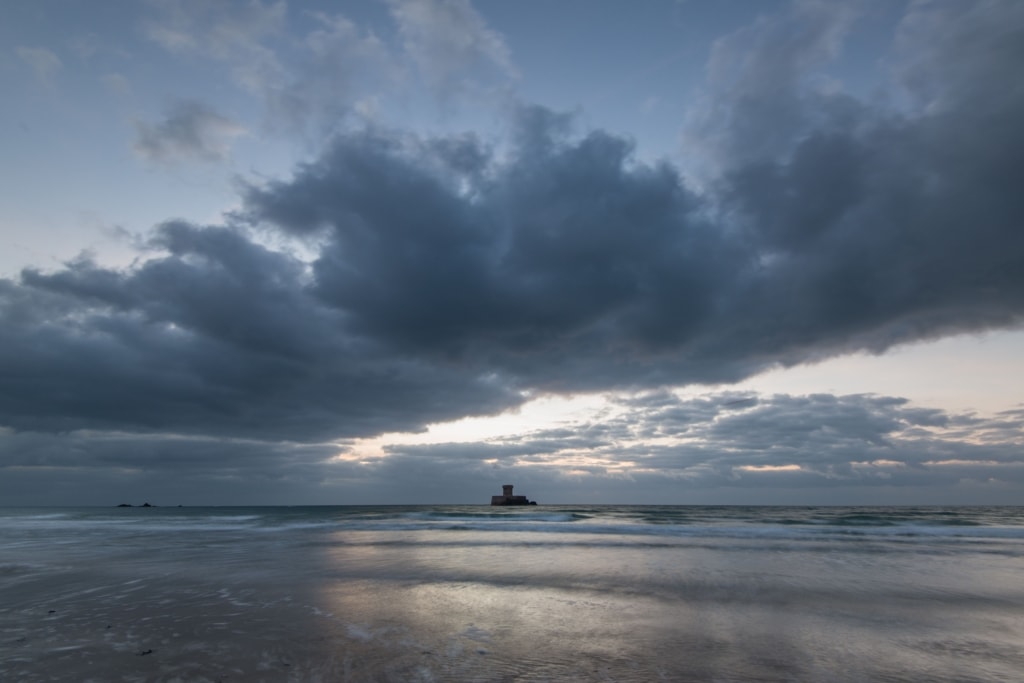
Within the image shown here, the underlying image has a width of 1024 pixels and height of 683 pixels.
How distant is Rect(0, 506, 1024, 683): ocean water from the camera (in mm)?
7328

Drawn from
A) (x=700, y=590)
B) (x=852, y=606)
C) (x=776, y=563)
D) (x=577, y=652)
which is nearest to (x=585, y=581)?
(x=700, y=590)

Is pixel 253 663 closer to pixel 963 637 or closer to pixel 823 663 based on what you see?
pixel 823 663

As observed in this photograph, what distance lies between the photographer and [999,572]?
714 inches

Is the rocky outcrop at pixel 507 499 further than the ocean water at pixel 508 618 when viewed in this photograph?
Yes

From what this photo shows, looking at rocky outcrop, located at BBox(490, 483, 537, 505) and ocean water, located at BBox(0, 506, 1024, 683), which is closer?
ocean water, located at BBox(0, 506, 1024, 683)

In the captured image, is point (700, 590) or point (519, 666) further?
point (700, 590)

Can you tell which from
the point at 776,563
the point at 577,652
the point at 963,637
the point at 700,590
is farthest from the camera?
the point at 776,563

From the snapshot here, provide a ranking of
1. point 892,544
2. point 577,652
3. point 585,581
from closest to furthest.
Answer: point 577,652, point 585,581, point 892,544

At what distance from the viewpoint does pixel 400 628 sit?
31.0ft

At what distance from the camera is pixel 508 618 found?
1030 centimetres

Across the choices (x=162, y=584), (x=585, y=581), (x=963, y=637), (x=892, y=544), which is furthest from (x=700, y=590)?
(x=892, y=544)

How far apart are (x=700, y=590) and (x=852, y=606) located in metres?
3.35

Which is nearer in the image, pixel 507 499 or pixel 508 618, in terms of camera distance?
pixel 508 618

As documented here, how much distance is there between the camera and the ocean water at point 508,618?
733 cm
